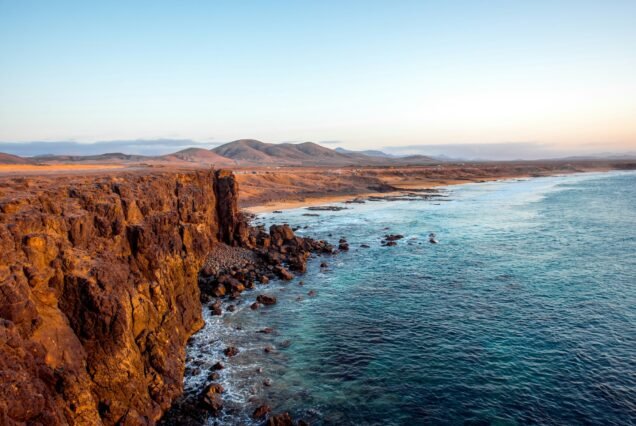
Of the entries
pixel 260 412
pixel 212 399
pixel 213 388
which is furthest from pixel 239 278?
pixel 260 412

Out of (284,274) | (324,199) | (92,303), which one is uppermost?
(92,303)

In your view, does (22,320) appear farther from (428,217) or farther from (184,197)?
(428,217)

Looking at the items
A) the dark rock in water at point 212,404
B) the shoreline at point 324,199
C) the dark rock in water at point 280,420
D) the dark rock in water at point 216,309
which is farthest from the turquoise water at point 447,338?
the shoreline at point 324,199

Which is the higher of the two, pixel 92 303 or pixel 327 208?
pixel 92 303

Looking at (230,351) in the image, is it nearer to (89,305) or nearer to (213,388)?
(213,388)

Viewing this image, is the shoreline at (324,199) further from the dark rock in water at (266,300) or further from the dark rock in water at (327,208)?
the dark rock in water at (266,300)

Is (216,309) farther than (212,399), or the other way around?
(216,309)
